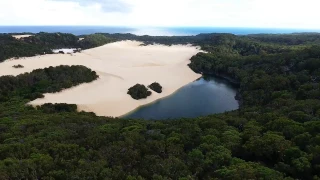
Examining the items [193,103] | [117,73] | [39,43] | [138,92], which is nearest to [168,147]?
[193,103]

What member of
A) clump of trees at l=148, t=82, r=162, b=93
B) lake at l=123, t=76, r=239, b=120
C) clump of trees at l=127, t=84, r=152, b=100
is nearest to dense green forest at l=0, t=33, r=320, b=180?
lake at l=123, t=76, r=239, b=120

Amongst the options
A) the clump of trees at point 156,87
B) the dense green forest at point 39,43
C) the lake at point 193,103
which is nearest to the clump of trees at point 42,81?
the clump of trees at point 156,87

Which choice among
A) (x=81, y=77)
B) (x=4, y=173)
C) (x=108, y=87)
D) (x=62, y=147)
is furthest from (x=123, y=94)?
(x=4, y=173)

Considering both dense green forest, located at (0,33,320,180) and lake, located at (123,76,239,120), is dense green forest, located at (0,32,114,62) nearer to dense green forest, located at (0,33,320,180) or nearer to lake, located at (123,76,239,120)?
dense green forest, located at (0,33,320,180)

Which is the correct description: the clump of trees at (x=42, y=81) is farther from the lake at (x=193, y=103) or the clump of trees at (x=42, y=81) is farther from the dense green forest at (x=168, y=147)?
the lake at (x=193, y=103)

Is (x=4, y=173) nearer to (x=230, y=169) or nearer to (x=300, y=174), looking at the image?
(x=230, y=169)

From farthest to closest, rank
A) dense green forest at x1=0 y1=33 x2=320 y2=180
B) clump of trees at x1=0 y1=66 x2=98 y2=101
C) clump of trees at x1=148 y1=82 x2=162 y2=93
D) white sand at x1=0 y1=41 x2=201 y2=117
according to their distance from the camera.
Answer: clump of trees at x1=148 y1=82 x2=162 y2=93 < clump of trees at x1=0 y1=66 x2=98 y2=101 < white sand at x1=0 y1=41 x2=201 y2=117 < dense green forest at x1=0 y1=33 x2=320 y2=180

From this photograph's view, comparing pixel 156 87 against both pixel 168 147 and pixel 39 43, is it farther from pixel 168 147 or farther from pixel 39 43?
pixel 39 43

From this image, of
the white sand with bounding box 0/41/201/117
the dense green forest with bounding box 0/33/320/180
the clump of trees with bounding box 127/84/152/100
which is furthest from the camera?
the clump of trees with bounding box 127/84/152/100
